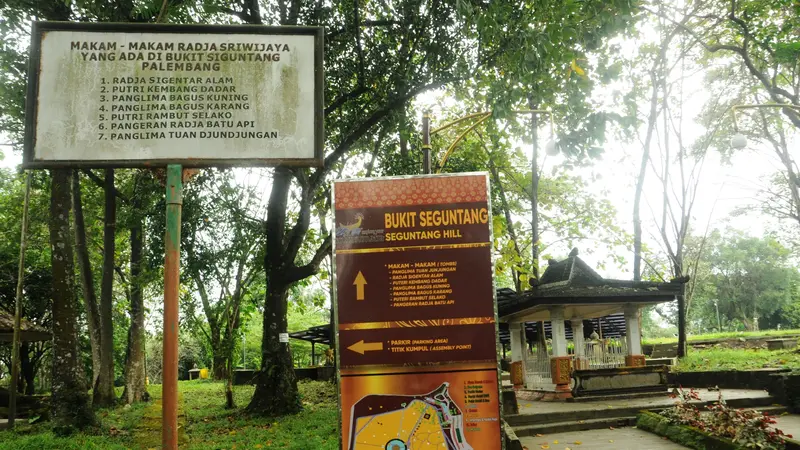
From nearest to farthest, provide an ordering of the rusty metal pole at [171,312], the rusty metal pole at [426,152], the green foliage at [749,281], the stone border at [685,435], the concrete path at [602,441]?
the rusty metal pole at [171,312] < the stone border at [685,435] < the rusty metal pole at [426,152] < the concrete path at [602,441] < the green foliage at [749,281]

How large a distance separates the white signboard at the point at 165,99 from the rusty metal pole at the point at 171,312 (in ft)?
0.76

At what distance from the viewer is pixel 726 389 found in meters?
15.8

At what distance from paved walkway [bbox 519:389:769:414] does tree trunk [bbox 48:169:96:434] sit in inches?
344

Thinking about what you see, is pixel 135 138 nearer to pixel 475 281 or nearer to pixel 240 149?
pixel 240 149

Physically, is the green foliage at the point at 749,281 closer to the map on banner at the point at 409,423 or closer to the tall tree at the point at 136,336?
the tall tree at the point at 136,336

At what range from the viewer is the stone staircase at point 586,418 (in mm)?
11805

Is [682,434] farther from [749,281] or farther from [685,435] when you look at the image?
[749,281]

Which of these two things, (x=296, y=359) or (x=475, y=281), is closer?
(x=475, y=281)

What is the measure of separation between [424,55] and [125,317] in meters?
23.5

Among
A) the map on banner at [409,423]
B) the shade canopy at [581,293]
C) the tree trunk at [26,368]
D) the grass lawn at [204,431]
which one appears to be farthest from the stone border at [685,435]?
the tree trunk at [26,368]

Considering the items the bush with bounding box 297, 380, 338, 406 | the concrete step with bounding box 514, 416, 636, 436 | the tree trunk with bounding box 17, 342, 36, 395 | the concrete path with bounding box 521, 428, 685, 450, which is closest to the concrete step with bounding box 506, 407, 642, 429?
the concrete step with bounding box 514, 416, 636, 436

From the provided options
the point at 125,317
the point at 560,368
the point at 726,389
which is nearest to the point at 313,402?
the point at 560,368

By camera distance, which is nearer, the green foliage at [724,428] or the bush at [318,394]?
the green foliage at [724,428]

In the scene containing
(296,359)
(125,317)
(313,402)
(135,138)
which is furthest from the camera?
(296,359)
